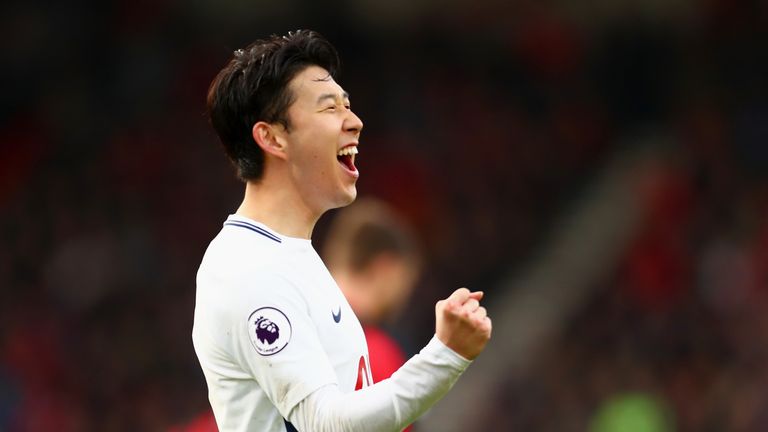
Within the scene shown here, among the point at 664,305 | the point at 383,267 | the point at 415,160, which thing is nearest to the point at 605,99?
the point at 415,160

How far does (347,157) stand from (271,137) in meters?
0.19

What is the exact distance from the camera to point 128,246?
1113 cm

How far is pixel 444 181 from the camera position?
12461 millimetres

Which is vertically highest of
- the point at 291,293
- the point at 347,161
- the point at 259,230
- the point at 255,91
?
the point at 255,91

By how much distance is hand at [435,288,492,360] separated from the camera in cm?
253

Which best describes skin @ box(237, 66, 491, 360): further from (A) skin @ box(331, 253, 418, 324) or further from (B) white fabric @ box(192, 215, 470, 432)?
(A) skin @ box(331, 253, 418, 324)

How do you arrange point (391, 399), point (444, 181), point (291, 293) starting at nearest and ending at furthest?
point (391, 399) < point (291, 293) < point (444, 181)

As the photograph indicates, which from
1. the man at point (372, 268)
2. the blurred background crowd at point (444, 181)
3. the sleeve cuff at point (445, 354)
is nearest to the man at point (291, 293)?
the sleeve cuff at point (445, 354)

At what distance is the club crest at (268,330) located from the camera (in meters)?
2.59

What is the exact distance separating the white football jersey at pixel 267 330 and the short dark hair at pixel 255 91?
6.4 inches

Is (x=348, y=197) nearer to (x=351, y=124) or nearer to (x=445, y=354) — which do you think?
(x=351, y=124)

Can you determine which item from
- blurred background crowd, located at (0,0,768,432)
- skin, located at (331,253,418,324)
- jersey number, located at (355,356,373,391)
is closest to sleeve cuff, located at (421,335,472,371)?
jersey number, located at (355,356,373,391)

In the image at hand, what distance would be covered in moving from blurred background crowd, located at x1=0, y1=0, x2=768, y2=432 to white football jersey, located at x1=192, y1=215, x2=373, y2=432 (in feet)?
21.5

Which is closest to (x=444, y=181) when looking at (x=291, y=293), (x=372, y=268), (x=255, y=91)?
(x=372, y=268)
